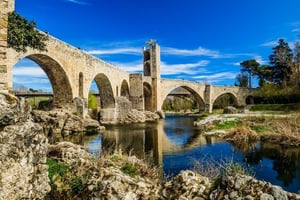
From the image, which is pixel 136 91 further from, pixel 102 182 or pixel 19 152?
pixel 19 152

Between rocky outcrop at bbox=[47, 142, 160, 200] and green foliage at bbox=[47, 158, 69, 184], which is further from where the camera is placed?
green foliage at bbox=[47, 158, 69, 184]

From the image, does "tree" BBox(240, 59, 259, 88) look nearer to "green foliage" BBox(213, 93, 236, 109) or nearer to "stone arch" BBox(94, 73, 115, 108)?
"green foliage" BBox(213, 93, 236, 109)

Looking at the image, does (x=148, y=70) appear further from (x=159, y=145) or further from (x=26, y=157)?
(x=26, y=157)

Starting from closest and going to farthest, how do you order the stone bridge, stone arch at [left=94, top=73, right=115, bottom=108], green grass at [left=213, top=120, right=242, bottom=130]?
the stone bridge, green grass at [left=213, top=120, right=242, bottom=130], stone arch at [left=94, top=73, right=115, bottom=108]

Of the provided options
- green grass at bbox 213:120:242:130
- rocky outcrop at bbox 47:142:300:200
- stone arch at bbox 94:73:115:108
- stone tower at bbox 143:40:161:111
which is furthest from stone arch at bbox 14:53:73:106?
stone tower at bbox 143:40:161:111

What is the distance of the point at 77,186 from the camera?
20.4 ft

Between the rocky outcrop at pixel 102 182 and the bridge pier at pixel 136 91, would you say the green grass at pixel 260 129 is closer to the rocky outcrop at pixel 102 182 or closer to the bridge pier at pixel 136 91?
the rocky outcrop at pixel 102 182

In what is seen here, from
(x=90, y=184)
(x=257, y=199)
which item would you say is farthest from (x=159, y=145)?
(x=257, y=199)

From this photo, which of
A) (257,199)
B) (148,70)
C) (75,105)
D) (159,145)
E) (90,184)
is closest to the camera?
(257,199)

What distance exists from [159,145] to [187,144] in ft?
5.35

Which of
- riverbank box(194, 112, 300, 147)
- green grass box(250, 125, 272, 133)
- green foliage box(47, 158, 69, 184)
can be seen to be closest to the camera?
green foliage box(47, 158, 69, 184)

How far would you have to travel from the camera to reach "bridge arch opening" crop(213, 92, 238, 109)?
65931 millimetres

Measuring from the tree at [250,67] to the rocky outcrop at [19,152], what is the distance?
66086 millimetres

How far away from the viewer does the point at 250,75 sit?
68.9 meters
